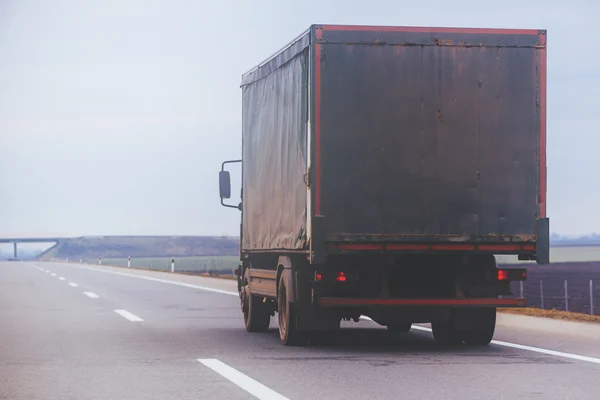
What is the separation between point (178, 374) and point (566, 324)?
27.8ft

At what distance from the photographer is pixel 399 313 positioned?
12.8 m

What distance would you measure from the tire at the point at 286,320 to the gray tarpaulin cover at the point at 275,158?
583 millimetres

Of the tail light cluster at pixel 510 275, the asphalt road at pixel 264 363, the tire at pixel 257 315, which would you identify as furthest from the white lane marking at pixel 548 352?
the tire at pixel 257 315

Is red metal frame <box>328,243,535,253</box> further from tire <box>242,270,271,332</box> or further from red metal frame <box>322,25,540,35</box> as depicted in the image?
tire <box>242,270,271,332</box>

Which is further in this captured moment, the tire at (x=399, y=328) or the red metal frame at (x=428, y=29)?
the tire at (x=399, y=328)

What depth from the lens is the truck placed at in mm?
12516

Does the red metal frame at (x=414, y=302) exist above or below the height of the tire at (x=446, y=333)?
above

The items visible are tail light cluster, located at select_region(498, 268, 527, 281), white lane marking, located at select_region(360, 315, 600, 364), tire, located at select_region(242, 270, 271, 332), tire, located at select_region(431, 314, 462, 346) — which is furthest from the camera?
tire, located at select_region(242, 270, 271, 332)

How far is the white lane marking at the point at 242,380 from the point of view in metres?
8.91

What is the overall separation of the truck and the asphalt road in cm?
76

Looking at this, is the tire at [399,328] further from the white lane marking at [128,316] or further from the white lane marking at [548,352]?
the white lane marking at [128,316]

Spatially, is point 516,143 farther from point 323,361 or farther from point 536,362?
point 323,361

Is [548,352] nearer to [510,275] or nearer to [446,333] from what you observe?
[510,275]

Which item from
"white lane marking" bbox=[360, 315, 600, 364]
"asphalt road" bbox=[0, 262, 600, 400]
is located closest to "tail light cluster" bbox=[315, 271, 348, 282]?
"asphalt road" bbox=[0, 262, 600, 400]
